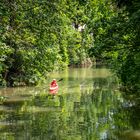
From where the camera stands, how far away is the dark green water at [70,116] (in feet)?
48.6

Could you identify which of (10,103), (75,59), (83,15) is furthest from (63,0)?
(75,59)

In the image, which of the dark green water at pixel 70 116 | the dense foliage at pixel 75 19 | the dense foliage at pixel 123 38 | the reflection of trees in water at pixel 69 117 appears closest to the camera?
the dense foliage at pixel 75 19

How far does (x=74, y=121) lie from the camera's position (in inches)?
673

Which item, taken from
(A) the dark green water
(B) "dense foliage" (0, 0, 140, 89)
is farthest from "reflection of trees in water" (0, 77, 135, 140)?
(B) "dense foliage" (0, 0, 140, 89)

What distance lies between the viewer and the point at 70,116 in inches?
722

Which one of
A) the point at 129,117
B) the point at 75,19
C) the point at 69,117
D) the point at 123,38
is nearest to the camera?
the point at 123,38

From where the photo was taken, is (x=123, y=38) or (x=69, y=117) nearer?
(x=123, y=38)

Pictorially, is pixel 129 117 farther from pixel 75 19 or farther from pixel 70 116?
pixel 75 19

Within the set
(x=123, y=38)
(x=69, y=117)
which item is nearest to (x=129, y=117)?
(x=69, y=117)

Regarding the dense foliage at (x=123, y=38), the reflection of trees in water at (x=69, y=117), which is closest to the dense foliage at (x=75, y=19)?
the dense foliage at (x=123, y=38)

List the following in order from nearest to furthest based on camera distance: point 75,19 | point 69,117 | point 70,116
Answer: point 75,19 < point 69,117 < point 70,116

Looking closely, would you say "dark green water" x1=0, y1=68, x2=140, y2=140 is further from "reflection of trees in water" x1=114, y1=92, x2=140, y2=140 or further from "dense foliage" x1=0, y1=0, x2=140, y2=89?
"dense foliage" x1=0, y1=0, x2=140, y2=89

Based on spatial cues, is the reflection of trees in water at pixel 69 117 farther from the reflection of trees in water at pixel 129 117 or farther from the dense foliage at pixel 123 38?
the dense foliage at pixel 123 38

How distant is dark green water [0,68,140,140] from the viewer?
1480 cm
